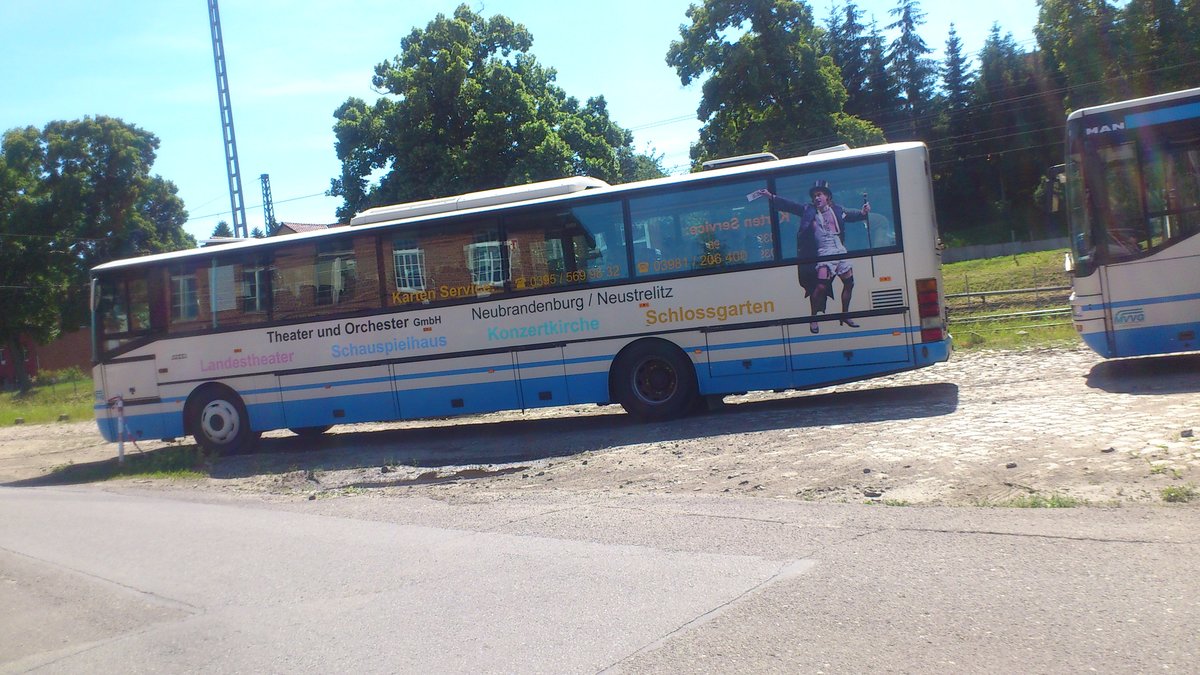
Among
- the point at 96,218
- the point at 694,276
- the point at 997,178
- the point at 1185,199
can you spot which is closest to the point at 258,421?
the point at 694,276

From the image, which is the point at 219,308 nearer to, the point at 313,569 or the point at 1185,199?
the point at 313,569

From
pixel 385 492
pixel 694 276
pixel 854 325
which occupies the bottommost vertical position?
pixel 385 492

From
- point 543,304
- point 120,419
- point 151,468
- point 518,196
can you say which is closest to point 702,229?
point 543,304

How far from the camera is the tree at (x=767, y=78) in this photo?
39.8 metres

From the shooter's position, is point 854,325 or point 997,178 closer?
point 854,325

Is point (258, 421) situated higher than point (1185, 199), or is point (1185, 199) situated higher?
point (1185, 199)

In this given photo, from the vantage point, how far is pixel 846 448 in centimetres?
1038

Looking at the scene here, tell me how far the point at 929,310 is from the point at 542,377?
5.37 m

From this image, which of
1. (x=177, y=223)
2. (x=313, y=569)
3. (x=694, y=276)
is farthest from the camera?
(x=177, y=223)

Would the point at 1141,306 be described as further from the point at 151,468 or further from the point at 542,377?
the point at 151,468

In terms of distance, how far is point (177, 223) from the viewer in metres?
58.0

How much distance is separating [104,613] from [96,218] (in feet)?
171

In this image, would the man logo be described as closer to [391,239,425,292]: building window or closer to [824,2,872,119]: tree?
[391,239,425,292]: building window

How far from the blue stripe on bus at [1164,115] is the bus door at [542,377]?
8155mm
